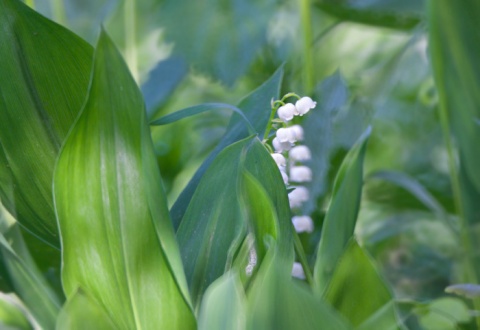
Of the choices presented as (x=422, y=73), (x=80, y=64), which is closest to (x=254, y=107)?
(x=80, y=64)

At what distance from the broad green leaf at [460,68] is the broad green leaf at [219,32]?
1.48ft

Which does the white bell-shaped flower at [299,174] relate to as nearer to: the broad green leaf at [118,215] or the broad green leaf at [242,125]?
the broad green leaf at [242,125]

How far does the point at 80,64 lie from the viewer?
0.50 meters

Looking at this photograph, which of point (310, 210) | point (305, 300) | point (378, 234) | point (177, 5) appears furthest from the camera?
point (177, 5)

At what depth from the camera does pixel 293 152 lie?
689 mm

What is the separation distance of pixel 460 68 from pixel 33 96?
40 centimetres

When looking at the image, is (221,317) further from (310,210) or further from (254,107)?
(310,210)

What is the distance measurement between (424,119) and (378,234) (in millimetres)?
370

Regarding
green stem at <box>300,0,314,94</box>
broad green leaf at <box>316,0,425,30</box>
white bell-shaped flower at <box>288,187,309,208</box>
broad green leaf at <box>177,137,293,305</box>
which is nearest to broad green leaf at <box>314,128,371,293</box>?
broad green leaf at <box>177,137,293,305</box>

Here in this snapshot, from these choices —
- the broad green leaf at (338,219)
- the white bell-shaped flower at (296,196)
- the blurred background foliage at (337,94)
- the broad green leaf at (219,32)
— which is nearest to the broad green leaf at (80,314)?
the broad green leaf at (338,219)

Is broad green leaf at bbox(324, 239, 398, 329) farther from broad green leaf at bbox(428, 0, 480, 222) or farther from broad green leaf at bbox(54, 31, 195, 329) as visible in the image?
broad green leaf at bbox(428, 0, 480, 222)

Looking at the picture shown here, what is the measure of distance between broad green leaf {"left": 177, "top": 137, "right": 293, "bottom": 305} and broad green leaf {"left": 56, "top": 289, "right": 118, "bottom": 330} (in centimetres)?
9

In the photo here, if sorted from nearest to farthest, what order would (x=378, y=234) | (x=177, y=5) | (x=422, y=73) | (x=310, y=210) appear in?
1. (x=310, y=210)
2. (x=378, y=234)
3. (x=177, y=5)
4. (x=422, y=73)

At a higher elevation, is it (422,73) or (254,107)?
(254,107)
